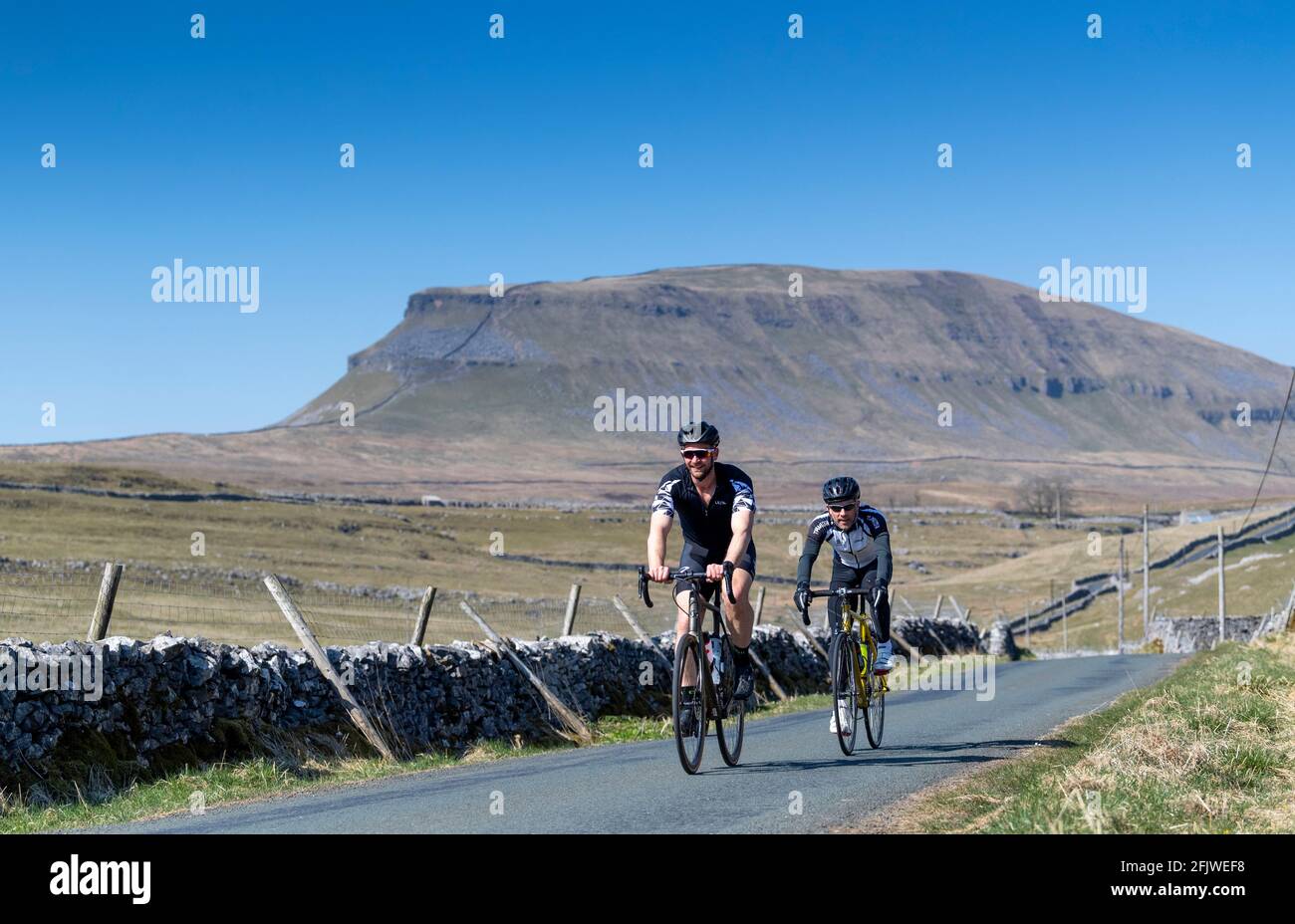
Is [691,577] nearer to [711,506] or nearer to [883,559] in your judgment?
[711,506]

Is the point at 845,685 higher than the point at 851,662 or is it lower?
lower

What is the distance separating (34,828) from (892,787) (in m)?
6.01

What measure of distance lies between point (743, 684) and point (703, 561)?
1.08m

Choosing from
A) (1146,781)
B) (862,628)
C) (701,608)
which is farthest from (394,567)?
(1146,781)

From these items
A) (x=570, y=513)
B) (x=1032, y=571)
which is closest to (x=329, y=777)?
(x=1032, y=571)

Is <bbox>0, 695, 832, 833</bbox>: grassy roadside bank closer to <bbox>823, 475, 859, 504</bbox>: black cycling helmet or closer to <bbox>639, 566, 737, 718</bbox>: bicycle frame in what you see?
<bbox>639, 566, 737, 718</bbox>: bicycle frame

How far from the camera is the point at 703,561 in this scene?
11.1 meters

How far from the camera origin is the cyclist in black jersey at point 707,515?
10695mm

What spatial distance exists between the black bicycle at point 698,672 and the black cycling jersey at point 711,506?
1.07 feet

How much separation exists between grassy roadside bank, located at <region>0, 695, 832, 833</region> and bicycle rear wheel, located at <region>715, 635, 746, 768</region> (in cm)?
324

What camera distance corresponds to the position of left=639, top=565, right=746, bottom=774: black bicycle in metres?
10.8

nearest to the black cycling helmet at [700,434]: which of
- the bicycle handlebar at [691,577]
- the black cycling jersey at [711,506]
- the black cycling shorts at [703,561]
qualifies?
the black cycling jersey at [711,506]

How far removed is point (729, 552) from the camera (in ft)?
35.2

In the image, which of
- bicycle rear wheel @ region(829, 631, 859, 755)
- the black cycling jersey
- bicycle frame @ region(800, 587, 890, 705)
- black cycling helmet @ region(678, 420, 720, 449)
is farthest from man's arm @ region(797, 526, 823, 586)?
black cycling helmet @ region(678, 420, 720, 449)
